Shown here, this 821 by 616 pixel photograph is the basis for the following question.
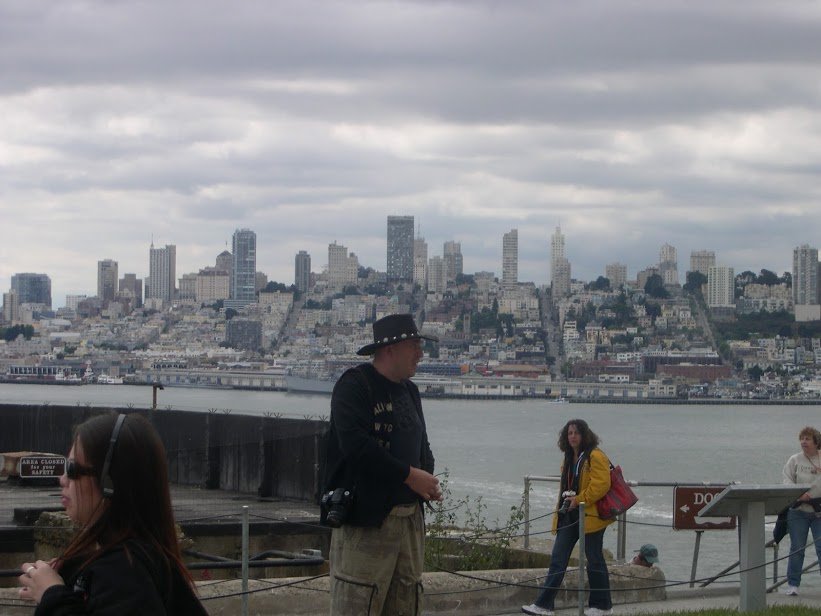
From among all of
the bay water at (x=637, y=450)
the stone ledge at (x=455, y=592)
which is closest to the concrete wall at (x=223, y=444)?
the bay water at (x=637, y=450)

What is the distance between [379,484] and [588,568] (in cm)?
385

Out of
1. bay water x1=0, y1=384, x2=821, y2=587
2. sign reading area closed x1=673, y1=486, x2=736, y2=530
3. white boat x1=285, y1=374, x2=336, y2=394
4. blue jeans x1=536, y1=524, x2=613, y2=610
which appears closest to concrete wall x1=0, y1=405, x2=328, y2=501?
bay water x1=0, y1=384, x2=821, y2=587

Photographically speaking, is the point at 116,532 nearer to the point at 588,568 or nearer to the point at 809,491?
the point at 588,568

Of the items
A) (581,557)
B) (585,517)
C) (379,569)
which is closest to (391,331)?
(379,569)

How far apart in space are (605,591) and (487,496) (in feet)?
94.2

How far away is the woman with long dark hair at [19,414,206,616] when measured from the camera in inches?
127

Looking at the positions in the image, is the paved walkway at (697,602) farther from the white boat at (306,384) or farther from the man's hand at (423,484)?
the white boat at (306,384)

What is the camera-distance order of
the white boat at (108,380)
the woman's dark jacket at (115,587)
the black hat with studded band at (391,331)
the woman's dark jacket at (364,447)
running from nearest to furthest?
the woman's dark jacket at (115,587) → the woman's dark jacket at (364,447) → the black hat with studded band at (391,331) → the white boat at (108,380)

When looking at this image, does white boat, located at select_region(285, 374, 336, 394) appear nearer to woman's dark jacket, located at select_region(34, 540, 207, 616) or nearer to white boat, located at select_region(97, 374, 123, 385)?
white boat, located at select_region(97, 374, 123, 385)

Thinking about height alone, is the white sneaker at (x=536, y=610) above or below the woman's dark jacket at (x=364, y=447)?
below

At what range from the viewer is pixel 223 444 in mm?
18219

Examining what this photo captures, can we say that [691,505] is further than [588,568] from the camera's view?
Yes

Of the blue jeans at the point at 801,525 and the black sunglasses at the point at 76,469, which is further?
the blue jeans at the point at 801,525

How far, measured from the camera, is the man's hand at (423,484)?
236 inches
